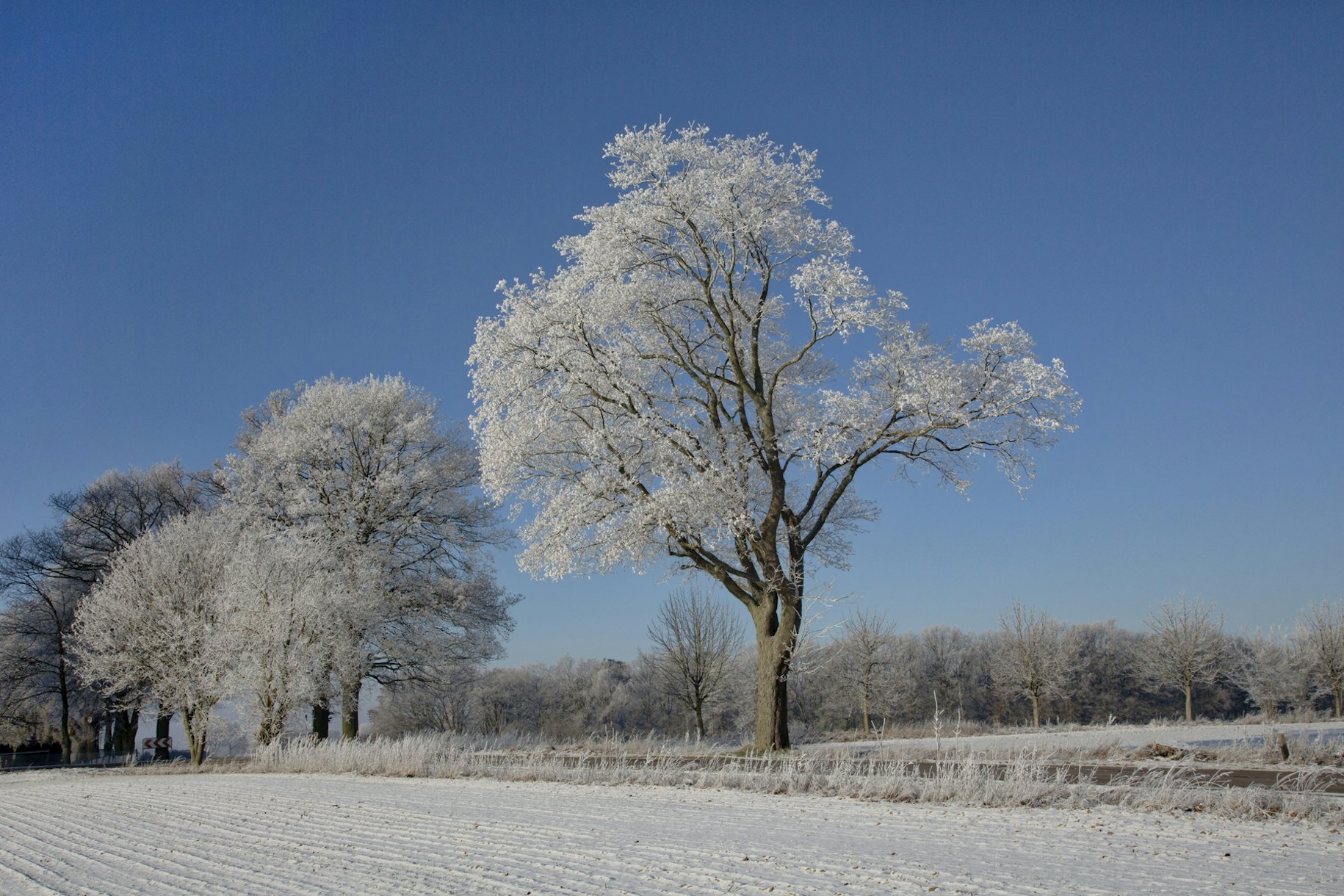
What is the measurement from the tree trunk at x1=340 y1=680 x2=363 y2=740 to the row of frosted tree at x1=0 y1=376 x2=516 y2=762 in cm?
5

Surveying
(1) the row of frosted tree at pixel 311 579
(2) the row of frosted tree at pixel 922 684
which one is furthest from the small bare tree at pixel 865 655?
(1) the row of frosted tree at pixel 311 579

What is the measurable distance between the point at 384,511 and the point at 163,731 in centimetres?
1697

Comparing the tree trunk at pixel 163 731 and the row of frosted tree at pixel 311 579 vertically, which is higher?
the row of frosted tree at pixel 311 579

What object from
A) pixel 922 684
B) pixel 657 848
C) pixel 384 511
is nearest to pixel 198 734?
pixel 384 511

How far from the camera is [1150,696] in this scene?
231 ft

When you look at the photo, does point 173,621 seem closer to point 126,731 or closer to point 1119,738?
point 126,731

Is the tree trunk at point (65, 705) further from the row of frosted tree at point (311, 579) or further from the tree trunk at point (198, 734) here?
the tree trunk at point (198, 734)

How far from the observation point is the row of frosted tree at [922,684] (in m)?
34.2

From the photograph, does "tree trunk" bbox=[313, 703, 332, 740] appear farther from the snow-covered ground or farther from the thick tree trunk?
the snow-covered ground

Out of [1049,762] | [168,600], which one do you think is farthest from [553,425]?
[168,600]

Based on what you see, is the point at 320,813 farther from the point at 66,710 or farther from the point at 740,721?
the point at 740,721

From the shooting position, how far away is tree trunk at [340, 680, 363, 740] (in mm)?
24219

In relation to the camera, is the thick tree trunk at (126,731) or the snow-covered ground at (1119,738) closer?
the snow-covered ground at (1119,738)

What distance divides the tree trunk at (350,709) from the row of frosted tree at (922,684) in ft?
6.05
